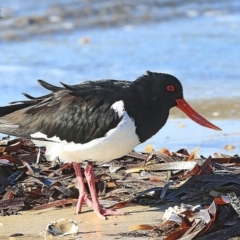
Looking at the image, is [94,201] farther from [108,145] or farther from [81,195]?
[108,145]

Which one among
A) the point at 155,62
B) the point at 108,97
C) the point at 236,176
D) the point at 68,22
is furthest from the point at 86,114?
the point at 68,22

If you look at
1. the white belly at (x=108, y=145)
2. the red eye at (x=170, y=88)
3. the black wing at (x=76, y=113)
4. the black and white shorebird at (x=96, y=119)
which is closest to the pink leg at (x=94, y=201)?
the black and white shorebird at (x=96, y=119)

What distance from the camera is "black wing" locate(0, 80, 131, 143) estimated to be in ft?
15.3

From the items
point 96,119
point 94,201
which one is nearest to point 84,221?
point 94,201

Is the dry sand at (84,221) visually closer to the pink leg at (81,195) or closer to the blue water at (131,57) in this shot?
the pink leg at (81,195)

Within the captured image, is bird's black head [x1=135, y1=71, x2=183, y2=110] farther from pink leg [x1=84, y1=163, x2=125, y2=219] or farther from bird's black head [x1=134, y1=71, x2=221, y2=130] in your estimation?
pink leg [x1=84, y1=163, x2=125, y2=219]

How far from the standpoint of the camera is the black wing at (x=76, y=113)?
467cm

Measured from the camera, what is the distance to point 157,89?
484 cm

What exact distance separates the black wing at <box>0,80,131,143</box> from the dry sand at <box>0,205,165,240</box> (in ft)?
1.71

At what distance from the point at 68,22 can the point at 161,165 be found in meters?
9.83

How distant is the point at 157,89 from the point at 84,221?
41.5 inches

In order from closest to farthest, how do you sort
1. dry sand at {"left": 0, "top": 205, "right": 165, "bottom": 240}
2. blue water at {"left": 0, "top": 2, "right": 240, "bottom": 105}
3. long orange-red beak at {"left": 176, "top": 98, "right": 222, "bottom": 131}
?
dry sand at {"left": 0, "top": 205, "right": 165, "bottom": 240} → long orange-red beak at {"left": 176, "top": 98, "right": 222, "bottom": 131} → blue water at {"left": 0, "top": 2, "right": 240, "bottom": 105}

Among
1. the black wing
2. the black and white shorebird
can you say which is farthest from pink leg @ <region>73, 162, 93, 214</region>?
the black wing

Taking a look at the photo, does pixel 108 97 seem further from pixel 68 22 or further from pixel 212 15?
pixel 212 15
